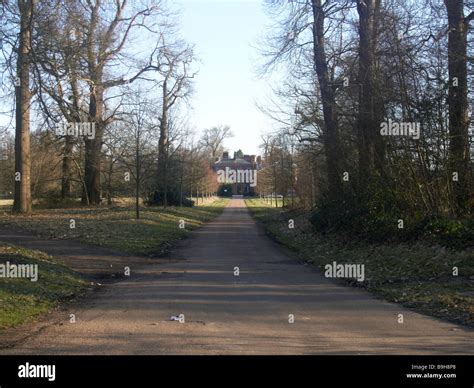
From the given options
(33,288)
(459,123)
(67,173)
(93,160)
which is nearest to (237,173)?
(67,173)

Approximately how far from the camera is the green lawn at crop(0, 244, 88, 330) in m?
10.1

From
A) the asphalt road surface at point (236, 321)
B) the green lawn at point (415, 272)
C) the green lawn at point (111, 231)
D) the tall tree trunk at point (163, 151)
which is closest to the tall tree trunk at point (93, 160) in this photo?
the tall tree trunk at point (163, 151)

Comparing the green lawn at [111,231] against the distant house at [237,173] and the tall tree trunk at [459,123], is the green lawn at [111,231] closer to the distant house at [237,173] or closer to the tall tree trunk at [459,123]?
the tall tree trunk at [459,123]

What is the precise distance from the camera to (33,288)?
12141 mm

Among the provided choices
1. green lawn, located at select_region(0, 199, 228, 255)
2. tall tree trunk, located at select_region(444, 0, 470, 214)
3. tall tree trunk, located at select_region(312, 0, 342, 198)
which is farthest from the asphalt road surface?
tall tree trunk, located at select_region(312, 0, 342, 198)

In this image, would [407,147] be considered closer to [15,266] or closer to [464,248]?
[464,248]

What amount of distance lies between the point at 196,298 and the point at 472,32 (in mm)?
13834

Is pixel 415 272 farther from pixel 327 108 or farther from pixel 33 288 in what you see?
pixel 327 108

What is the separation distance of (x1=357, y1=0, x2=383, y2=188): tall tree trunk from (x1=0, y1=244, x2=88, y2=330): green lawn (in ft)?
37.2

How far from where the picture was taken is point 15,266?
13430 mm

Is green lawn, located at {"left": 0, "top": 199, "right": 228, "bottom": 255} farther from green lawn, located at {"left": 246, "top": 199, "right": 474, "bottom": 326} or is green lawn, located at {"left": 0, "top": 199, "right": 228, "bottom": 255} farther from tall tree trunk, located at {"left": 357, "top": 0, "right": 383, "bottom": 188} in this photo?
tall tree trunk, located at {"left": 357, "top": 0, "right": 383, "bottom": 188}

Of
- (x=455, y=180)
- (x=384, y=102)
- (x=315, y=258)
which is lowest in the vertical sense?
(x=315, y=258)

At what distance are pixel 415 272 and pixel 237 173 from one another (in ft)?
307
